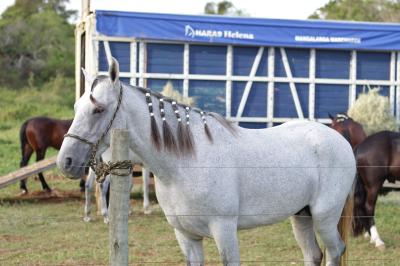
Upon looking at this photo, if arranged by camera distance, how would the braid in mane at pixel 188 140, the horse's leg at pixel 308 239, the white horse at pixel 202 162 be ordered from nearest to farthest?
the white horse at pixel 202 162
the braid in mane at pixel 188 140
the horse's leg at pixel 308 239

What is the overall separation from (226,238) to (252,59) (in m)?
6.77

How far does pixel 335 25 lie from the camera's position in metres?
10.8

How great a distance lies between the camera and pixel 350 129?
10.2m

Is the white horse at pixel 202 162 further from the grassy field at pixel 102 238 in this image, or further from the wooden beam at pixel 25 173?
the wooden beam at pixel 25 173

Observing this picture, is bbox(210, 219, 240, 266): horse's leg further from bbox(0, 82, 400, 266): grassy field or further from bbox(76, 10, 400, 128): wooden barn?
bbox(76, 10, 400, 128): wooden barn

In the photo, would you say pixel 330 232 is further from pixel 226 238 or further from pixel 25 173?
pixel 25 173

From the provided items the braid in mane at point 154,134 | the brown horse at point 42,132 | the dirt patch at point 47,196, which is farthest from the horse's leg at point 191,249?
the brown horse at point 42,132

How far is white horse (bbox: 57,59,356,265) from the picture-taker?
4.09m

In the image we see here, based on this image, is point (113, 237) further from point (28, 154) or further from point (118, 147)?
point (28, 154)

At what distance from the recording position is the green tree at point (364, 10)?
32.7 meters

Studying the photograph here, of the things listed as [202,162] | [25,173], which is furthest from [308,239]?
[25,173]

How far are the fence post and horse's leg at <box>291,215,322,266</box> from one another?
71.7 inches

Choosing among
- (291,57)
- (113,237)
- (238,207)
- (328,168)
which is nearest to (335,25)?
(291,57)

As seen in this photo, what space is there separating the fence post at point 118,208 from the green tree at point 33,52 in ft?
84.3
